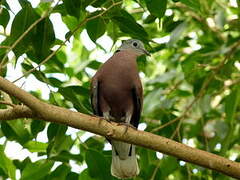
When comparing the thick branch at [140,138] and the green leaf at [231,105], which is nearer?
the thick branch at [140,138]

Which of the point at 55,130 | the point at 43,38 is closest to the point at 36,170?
the point at 55,130

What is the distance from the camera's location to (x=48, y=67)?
465 centimetres

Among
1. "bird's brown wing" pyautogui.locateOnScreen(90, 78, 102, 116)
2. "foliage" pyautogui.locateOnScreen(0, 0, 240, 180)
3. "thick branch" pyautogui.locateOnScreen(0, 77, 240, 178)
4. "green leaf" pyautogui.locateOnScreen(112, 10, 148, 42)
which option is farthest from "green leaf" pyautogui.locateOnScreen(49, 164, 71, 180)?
"green leaf" pyautogui.locateOnScreen(112, 10, 148, 42)

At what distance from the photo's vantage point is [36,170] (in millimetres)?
3609

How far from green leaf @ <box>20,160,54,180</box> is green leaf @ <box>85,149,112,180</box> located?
0.34m

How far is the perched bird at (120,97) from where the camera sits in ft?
13.6

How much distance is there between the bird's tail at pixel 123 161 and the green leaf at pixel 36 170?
1.75 feet

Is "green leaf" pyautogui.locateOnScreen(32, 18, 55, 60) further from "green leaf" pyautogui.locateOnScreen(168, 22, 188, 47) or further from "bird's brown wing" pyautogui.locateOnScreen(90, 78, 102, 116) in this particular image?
"green leaf" pyautogui.locateOnScreen(168, 22, 188, 47)

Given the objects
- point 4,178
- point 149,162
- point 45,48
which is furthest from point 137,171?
point 45,48

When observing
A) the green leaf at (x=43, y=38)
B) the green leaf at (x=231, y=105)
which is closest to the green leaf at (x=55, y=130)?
the green leaf at (x=43, y=38)

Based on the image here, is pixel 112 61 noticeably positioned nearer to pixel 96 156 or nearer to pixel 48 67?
pixel 48 67

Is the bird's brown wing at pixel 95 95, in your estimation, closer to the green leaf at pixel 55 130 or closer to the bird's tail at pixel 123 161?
the bird's tail at pixel 123 161

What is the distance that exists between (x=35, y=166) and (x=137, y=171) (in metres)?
0.84

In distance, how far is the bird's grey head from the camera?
15.5ft
